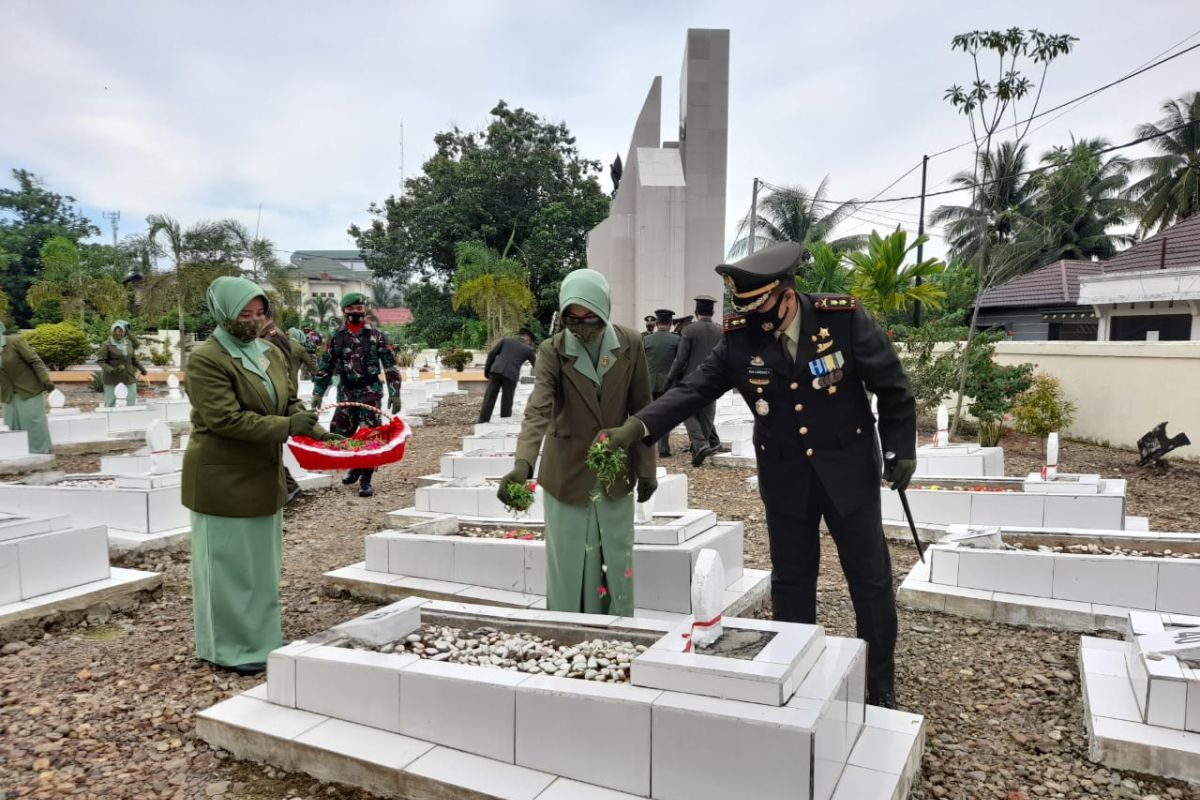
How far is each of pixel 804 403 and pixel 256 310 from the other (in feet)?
8.90

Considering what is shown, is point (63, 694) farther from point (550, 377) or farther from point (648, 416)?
point (648, 416)

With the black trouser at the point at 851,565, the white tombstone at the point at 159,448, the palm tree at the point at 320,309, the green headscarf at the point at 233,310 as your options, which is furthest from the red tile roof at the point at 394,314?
the black trouser at the point at 851,565

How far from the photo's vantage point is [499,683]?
2.84 meters

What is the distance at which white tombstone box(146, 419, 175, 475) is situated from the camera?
6215 mm

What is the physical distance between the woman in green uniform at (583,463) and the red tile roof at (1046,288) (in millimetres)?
19452

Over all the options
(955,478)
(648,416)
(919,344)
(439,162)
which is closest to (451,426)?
(919,344)

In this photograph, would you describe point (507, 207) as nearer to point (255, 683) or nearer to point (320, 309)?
point (320, 309)

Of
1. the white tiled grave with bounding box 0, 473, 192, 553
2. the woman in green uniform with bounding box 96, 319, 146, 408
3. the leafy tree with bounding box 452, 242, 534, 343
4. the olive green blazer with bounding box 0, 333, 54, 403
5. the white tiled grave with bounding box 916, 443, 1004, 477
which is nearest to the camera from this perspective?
the white tiled grave with bounding box 0, 473, 192, 553

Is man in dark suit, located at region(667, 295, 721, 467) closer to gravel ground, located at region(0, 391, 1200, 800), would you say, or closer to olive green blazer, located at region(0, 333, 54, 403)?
gravel ground, located at region(0, 391, 1200, 800)

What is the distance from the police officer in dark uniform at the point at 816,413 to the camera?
328 cm

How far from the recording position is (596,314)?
12.0ft

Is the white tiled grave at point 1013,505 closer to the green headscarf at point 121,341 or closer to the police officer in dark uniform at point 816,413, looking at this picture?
the police officer in dark uniform at point 816,413

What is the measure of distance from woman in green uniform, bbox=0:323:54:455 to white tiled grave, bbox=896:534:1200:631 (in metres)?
10.0

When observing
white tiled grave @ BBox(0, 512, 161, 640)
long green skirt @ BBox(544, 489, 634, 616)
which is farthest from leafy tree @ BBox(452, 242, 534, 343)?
long green skirt @ BBox(544, 489, 634, 616)
